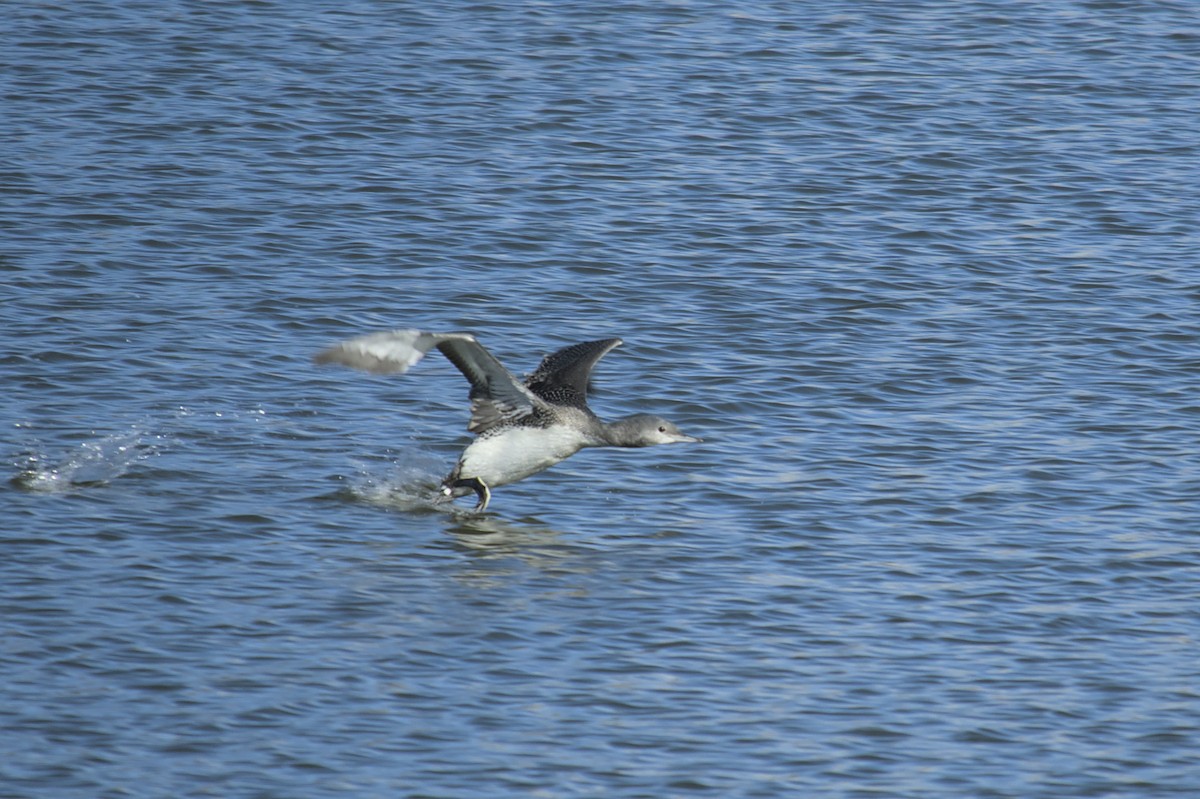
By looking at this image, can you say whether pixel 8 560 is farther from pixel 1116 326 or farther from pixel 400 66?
pixel 400 66

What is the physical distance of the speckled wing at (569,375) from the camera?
1148 cm

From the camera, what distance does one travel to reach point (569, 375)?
11.6 m

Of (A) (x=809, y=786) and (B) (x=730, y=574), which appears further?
(B) (x=730, y=574)

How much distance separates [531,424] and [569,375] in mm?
494

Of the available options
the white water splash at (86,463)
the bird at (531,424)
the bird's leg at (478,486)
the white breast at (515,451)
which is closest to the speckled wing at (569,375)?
the bird at (531,424)

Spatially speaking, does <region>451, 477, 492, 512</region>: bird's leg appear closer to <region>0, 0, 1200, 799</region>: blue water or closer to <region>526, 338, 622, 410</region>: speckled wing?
<region>0, 0, 1200, 799</region>: blue water

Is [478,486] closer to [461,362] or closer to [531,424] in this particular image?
[531,424]

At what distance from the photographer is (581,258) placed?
50.8 feet

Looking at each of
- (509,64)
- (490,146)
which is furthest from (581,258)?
(509,64)

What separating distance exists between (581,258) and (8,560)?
264 inches

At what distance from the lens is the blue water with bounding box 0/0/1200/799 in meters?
8.47

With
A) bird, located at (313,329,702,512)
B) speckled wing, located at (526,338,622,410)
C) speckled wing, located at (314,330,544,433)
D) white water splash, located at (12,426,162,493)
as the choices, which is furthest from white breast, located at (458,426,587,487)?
white water splash, located at (12,426,162,493)

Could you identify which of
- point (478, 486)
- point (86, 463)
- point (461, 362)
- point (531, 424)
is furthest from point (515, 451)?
point (86, 463)

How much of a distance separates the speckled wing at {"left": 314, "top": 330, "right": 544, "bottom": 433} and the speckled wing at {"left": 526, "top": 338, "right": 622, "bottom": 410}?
0.29 meters
